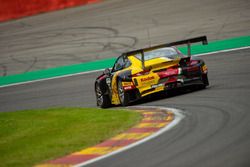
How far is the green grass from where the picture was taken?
9.79 metres

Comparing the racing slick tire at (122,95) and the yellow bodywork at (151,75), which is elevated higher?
the yellow bodywork at (151,75)

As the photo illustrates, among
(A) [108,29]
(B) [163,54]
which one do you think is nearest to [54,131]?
(B) [163,54]

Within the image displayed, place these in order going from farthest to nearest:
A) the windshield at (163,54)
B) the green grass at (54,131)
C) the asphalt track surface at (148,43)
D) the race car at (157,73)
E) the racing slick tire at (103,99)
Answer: the racing slick tire at (103,99), the windshield at (163,54), the race car at (157,73), the green grass at (54,131), the asphalt track surface at (148,43)

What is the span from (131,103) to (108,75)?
0.78 m

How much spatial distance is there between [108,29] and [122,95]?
13.1 m

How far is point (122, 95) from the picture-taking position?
574 inches

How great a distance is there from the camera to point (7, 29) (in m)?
30.4

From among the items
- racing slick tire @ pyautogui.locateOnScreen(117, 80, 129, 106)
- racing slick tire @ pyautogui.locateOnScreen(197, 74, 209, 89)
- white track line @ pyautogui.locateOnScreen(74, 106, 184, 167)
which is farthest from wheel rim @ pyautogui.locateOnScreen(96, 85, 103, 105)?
white track line @ pyautogui.locateOnScreen(74, 106, 184, 167)

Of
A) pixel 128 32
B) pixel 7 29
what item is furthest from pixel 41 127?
pixel 7 29

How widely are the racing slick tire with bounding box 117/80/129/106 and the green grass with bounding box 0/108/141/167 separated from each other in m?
0.68

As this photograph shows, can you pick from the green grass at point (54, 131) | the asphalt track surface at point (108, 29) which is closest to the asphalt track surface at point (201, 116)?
the green grass at point (54, 131)

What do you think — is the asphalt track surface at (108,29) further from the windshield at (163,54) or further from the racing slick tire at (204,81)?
the racing slick tire at (204,81)

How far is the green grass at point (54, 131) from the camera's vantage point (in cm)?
979

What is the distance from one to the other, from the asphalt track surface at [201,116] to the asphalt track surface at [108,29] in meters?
4.35
